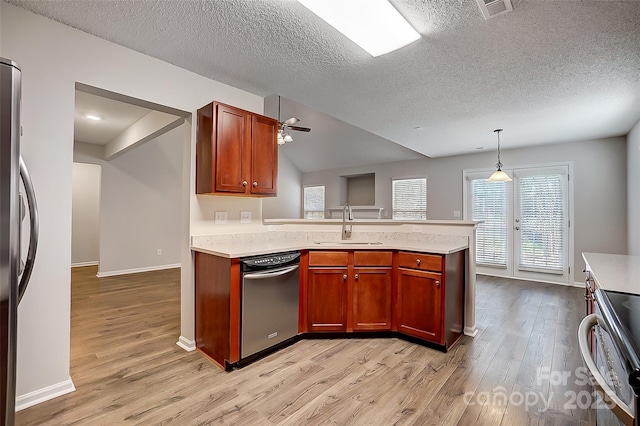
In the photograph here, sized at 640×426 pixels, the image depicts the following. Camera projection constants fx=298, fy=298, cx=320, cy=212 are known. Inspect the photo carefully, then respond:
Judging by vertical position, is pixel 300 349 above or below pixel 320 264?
below

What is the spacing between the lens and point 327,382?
2.06m

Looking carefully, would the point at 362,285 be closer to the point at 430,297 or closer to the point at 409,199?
the point at 430,297

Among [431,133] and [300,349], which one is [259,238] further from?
[431,133]

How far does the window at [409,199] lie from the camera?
22.5ft

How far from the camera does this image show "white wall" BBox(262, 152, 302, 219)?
28.9 feet

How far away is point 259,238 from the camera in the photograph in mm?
3146

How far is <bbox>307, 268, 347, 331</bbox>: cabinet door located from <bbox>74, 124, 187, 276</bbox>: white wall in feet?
15.1

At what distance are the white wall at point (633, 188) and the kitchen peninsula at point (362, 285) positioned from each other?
108 inches

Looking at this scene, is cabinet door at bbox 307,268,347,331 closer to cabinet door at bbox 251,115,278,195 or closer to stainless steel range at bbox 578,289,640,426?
cabinet door at bbox 251,115,278,195

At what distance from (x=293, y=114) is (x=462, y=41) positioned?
4.38 m

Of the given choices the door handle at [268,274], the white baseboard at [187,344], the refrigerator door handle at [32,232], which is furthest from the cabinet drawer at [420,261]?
the refrigerator door handle at [32,232]

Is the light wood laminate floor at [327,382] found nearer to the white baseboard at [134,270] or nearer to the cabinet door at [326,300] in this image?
the cabinet door at [326,300]

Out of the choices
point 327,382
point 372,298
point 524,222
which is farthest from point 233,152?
point 524,222

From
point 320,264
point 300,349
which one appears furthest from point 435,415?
point 320,264
